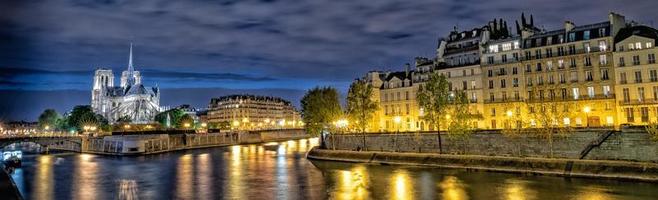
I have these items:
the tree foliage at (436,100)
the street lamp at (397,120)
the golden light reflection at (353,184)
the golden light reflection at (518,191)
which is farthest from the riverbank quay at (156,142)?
the golden light reflection at (518,191)

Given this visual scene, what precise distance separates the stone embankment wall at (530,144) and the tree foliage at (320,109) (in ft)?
30.9

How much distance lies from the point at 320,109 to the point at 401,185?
132 feet

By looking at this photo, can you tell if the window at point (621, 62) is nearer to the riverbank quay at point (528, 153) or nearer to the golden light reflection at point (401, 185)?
the riverbank quay at point (528, 153)

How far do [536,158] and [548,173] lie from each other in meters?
2.91

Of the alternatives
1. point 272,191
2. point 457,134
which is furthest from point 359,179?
point 457,134

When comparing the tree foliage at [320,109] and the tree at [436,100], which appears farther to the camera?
the tree foliage at [320,109]

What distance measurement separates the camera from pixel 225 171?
186ft

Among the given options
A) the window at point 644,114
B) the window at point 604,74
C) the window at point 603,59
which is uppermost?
the window at point 603,59

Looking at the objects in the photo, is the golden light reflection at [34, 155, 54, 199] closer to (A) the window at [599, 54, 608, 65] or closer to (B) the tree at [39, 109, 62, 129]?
(A) the window at [599, 54, 608, 65]

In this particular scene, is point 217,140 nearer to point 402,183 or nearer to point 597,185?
point 402,183

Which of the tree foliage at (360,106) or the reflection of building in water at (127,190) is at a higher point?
the tree foliage at (360,106)

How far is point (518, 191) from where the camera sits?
3591cm

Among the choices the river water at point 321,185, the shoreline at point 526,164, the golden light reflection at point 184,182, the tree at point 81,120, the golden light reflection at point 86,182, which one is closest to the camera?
the river water at point 321,185

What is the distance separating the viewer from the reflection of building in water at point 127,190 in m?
38.2
